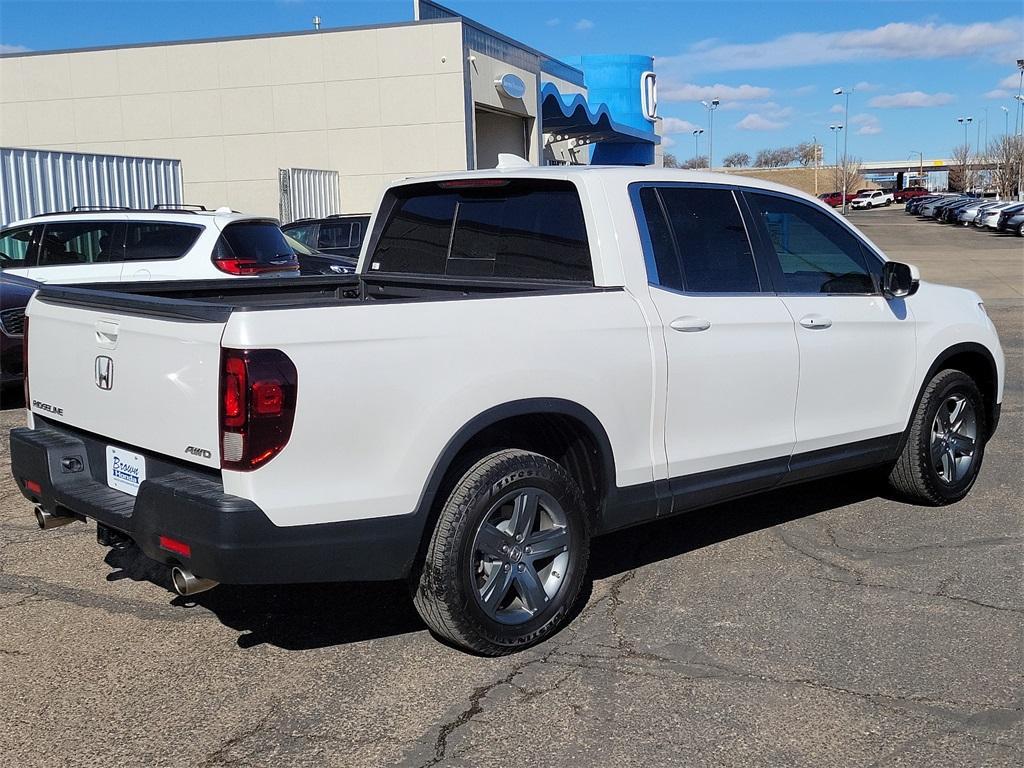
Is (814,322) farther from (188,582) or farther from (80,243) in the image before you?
(80,243)

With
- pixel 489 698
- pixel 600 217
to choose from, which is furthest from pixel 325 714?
pixel 600 217

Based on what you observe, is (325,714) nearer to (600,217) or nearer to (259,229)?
(600,217)

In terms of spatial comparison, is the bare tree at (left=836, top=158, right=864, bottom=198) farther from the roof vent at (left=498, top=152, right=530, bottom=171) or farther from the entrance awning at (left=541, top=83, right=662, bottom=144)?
the roof vent at (left=498, top=152, right=530, bottom=171)

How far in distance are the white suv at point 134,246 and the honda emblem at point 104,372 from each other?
7419 millimetres

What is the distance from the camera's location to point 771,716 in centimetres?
361

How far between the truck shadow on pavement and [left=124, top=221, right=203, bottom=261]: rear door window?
21.6 feet

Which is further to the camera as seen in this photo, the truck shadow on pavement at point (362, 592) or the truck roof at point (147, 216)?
the truck roof at point (147, 216)

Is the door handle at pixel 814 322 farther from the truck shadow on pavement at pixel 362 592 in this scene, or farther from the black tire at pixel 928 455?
the truck shadow on pavement at pixel 362 592

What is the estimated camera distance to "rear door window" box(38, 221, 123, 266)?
11.4 meters

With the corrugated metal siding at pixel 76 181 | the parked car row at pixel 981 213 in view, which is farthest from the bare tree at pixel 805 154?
the corrugated metal siding at pixel 76 181

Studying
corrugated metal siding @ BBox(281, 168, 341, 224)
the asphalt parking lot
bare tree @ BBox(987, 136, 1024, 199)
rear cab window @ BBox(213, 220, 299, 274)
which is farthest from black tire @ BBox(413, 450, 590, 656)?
bare tree @ BBox(987, 136, 1024, 199)

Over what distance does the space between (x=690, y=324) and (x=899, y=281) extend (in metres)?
1.61

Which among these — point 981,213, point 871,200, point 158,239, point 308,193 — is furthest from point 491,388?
point 871,200

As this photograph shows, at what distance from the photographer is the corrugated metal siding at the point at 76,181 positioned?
17.4 m
